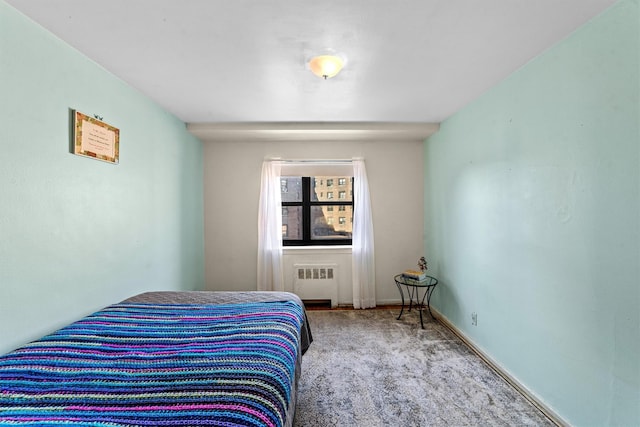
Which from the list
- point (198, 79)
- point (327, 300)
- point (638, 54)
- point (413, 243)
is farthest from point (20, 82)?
point (413, 243)

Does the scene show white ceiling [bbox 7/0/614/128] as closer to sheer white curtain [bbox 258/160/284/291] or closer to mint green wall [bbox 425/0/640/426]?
mint green wall [bbox 425/0/640/426]

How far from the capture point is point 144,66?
1.92m

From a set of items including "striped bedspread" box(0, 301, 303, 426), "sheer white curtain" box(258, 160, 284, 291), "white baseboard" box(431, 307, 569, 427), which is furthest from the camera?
"sheer white curtain" box(258, 160, 284, 291)

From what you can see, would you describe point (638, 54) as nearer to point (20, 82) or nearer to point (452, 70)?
point (452, 70)

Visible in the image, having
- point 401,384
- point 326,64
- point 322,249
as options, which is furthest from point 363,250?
point 326,64

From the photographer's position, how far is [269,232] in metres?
3.63

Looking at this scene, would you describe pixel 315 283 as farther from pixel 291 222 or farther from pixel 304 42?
pixel 304 42

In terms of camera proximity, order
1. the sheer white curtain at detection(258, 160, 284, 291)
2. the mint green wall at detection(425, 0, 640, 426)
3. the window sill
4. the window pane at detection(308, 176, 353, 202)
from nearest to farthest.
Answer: the mint green wall at detection(425, 0, 640, 426) < the sheer white curtain at detection(258, 160, 284, 291) < the window sill < the window pane at detection(308, 176, 353, 202)

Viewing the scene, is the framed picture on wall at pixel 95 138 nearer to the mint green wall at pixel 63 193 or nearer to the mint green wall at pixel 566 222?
the mint green wall at pixel 63 193

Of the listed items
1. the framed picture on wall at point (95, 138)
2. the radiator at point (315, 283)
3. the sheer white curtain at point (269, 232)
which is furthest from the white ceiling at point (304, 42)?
the radiator at point (315, 283)

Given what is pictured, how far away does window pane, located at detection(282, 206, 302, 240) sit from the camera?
13.0ft

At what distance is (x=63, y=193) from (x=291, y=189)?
2.59 meters

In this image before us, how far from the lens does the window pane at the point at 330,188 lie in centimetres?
391

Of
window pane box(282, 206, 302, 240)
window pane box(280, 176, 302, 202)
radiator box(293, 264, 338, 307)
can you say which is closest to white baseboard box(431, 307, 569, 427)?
radiator box(293, 264, 338, 307)
